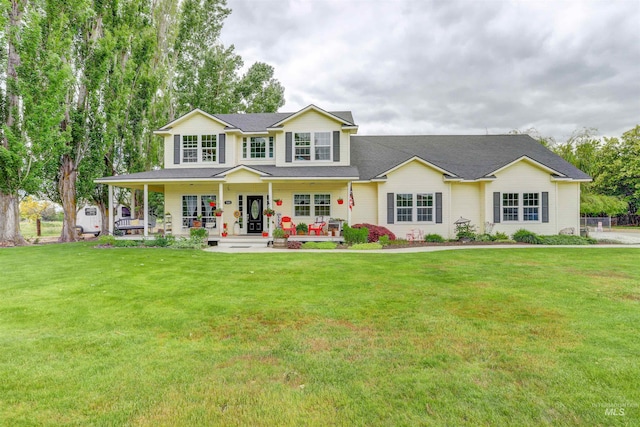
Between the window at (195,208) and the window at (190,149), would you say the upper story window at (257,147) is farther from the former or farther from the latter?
the window at (195,208)

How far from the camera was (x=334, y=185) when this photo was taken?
16438mm

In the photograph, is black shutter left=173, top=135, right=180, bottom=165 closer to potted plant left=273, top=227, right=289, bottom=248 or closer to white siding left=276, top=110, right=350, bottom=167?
white siding left=276, top=110, right=350, bottom=167

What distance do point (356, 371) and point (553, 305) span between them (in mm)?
4284

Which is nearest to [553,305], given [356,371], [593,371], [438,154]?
[593,371]

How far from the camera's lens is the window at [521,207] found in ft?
53.5

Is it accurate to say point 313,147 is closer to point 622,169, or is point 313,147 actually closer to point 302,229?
point 302,229

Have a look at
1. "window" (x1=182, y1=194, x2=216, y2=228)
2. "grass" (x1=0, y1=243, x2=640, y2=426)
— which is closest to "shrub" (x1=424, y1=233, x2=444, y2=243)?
"grass" (x1=0, y1=243, x2=640, y2=426)

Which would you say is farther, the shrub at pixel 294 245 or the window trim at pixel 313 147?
the window trim at pixel 313 147

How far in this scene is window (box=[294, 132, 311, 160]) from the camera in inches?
663

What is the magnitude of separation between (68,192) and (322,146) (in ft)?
51.0

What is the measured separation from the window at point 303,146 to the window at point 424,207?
21.9 ft

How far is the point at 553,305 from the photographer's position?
17.1 feet

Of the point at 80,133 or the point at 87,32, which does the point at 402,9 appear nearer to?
the point at 87,32

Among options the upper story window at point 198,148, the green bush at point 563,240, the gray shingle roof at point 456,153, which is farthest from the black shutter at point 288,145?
the green bush at point 563,240
